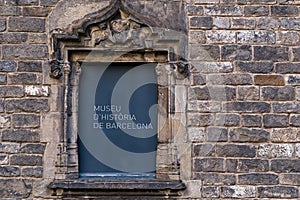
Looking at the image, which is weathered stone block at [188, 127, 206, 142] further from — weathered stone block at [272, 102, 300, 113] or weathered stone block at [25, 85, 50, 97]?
weathered stone block at [25, 85, 50, 97]

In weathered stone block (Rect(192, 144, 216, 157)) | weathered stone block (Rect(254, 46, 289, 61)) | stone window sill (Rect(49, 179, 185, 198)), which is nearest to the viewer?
stone window sill (Rect(49, 179, 185, 198))

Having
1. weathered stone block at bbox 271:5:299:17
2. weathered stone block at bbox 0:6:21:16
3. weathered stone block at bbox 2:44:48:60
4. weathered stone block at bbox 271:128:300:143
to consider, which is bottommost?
weathered stone block at bbox 271:128:300:143

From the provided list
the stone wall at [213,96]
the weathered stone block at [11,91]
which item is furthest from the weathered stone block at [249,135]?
the weathered stone block at [11,91]

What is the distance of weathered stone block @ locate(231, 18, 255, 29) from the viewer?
20.2 feet

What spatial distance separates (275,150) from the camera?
6.02 metres

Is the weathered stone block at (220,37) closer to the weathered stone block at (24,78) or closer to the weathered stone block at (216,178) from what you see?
the weathered stone block at (216,178)

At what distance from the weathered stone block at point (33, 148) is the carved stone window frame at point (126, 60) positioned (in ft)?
0.62

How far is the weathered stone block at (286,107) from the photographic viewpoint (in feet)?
19.9

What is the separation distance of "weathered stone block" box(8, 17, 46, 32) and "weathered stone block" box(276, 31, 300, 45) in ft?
7.81

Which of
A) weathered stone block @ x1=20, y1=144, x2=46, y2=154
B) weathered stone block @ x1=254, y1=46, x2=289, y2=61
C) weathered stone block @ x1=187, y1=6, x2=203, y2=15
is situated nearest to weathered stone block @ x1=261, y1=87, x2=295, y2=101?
weathered stone block @ x1=254, y1=46, x2=289, y2=61

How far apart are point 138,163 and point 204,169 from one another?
2.20ft

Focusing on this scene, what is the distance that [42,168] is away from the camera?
600 centimetres

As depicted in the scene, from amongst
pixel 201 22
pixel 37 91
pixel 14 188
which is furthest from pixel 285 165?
pixel 14 188

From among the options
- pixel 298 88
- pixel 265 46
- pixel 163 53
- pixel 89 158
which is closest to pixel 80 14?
pixel 163 53
